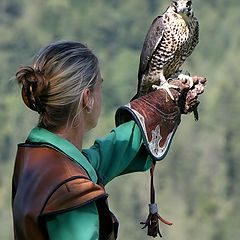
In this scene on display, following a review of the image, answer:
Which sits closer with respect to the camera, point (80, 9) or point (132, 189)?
point (132, 189)

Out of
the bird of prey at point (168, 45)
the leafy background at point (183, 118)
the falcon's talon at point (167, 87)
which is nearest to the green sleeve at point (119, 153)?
the falcon's talon at point (167, 87)

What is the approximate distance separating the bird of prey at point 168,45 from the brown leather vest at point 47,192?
1078 millimetres

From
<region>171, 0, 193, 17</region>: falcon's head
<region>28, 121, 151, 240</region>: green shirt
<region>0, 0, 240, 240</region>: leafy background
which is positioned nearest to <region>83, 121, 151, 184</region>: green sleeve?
<region>28, 121, 151, 240</region>: green shirt

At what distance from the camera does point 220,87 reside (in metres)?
50.8

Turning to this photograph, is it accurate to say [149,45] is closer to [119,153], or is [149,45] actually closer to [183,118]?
[119,153]

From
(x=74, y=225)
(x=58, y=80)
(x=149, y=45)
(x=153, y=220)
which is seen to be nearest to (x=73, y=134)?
(x=58, y=80)

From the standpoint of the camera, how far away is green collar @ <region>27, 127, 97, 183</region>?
3.29 m

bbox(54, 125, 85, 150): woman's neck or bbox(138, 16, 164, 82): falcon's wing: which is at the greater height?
bbox(138, 16, 164, 82): falcon's wing

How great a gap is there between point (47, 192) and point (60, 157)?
0.43 ft

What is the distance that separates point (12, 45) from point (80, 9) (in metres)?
14.4

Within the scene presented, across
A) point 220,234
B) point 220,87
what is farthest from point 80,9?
point 220,234

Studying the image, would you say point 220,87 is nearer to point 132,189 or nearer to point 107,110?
point 107,110

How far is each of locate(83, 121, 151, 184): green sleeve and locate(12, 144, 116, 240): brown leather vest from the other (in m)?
0.39

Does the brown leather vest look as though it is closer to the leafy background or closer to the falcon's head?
the falcon's head
